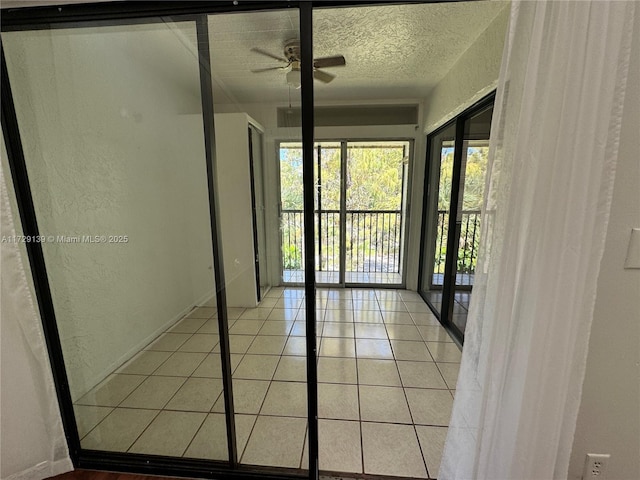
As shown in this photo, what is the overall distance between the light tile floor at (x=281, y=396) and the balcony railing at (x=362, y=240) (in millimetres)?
1456

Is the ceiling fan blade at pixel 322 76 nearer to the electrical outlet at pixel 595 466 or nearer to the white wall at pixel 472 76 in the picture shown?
the white wall at pixel 472 76

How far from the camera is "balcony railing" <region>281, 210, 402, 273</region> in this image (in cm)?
383

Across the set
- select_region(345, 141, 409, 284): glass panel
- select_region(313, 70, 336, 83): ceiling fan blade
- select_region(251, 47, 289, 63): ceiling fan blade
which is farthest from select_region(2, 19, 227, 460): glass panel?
select_region(345, 141, 409, 284): glass panel

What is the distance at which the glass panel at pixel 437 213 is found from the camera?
278 cm

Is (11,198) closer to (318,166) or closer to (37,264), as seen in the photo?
(37,264)

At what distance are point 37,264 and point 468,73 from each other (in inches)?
120

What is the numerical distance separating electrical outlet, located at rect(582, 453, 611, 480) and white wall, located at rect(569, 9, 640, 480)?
0.06ft

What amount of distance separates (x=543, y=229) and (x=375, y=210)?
10.4 feet

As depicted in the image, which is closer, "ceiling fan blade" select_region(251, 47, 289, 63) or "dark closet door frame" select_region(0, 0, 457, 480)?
"dark closet door frame" select_region(0, 0, 457, 480)

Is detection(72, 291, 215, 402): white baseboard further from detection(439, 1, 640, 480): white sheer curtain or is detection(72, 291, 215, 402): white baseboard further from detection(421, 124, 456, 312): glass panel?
detection(421, 124, 456, 312): glass panel

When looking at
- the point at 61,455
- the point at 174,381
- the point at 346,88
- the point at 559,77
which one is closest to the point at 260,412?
the point at 174,381

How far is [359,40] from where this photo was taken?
2.08 m

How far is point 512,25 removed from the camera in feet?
2.68

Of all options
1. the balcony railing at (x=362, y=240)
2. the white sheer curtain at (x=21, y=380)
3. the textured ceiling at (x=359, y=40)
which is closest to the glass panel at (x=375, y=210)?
the balcony railing at (x=362, y=240)
